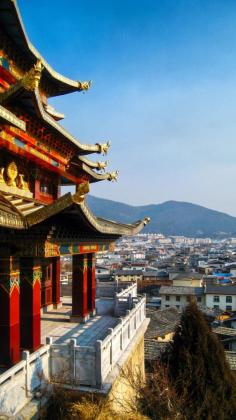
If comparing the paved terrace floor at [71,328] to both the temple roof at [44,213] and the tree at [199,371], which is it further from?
the temple roof at [44,213]

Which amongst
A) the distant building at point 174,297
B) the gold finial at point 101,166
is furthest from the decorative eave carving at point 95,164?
the distant building at point 174,297

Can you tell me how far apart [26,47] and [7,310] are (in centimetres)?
896

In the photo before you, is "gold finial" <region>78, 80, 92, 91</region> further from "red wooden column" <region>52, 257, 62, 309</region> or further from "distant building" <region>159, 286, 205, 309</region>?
"distant building" <region>159, 286, 205, 309</region>

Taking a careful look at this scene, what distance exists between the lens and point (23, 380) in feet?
28.3

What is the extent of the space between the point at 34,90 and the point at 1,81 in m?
3.38

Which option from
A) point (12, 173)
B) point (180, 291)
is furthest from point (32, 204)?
point (180, 291)

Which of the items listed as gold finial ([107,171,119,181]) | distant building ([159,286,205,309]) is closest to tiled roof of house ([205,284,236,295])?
distant building ([159,286,205,309])

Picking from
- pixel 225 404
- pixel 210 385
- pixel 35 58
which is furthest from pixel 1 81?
pixel 225 404

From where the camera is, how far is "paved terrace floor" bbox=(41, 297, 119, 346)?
13438 mm

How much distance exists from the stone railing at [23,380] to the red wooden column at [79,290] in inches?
246

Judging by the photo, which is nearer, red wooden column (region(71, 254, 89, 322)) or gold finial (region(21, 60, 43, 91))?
gold finial (region(21, 60, 43, 91))

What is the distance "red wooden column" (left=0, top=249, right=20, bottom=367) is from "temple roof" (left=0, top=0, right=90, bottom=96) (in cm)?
732

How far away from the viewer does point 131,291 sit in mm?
22141

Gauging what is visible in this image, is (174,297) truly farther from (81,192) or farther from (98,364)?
(81,192)
